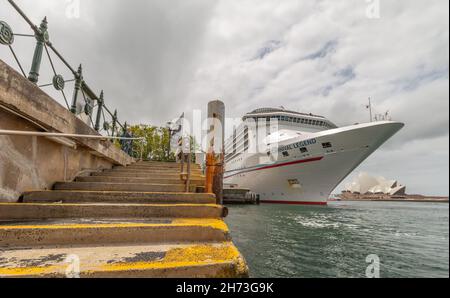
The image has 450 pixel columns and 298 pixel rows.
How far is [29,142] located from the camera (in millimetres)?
3141

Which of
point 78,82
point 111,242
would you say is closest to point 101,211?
point 111,242

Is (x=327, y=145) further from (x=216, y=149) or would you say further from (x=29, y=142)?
(x=29, y=142)

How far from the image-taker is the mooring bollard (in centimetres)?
408

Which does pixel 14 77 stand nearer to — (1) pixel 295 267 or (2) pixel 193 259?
(2) pixel 193 259

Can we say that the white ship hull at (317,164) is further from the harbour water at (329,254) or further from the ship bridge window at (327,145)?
the harbour water at (329,254)

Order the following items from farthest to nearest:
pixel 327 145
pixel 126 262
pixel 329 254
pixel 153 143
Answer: pixel 153 143
pixel 327 145
pixel 329 254
pixel 126 262

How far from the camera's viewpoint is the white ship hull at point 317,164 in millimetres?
16688

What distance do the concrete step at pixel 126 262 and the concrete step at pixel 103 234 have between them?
12cm

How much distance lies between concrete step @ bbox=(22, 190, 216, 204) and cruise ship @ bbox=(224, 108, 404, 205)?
1661 cm

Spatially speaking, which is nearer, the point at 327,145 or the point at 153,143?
the point at 327,145

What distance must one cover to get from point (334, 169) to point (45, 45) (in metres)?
20.2

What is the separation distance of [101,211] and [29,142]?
6.03 ft
